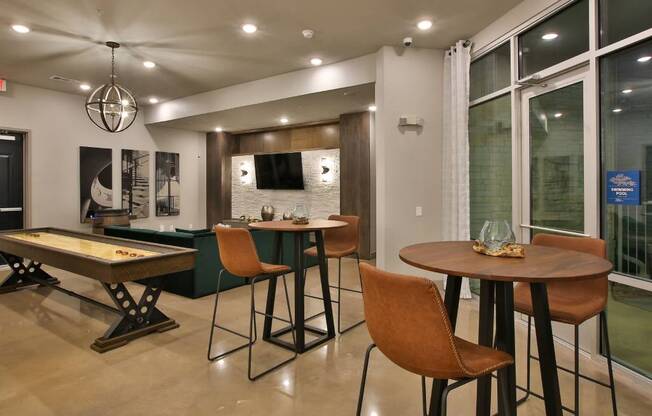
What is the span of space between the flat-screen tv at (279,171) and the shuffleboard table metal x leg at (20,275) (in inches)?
170

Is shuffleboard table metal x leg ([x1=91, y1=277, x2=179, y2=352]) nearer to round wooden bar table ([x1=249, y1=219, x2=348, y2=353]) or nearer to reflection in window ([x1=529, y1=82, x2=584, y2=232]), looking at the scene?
round wooden bar table ([x1=249, y1=219, x2=348, y2=353])

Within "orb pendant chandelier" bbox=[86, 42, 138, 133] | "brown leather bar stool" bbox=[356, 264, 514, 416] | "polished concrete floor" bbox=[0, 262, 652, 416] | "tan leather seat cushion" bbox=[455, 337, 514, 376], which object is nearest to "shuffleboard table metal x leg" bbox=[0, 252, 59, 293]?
"polished concrete floor" bbox=[0, 262, 652, 416]

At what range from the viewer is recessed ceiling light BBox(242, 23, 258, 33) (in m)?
4.13

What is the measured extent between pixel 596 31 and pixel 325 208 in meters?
5.42

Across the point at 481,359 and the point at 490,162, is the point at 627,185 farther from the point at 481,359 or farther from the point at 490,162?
the point at 481,359

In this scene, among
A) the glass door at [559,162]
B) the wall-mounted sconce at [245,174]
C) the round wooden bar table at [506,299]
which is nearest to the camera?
the round wooden bar table at [506,299]

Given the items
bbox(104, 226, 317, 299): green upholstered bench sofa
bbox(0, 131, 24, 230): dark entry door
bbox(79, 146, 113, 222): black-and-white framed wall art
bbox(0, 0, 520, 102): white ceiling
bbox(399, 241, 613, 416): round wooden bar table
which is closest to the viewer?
bbox(399, 241, 613, 416): round wooden bar table

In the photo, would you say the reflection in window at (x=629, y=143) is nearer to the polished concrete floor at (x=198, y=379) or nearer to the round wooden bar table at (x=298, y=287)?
the polished concrete floor at (x=198, y=379)

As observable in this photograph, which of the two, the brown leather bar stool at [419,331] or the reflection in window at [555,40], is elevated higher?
the reflection in window at [555,40]

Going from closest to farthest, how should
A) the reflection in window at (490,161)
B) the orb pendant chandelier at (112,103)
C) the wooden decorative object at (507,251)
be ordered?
the wooden decorative object at (507,251)
the reflection in window at (490,161)
the orb pendant chandelier at (112,103)

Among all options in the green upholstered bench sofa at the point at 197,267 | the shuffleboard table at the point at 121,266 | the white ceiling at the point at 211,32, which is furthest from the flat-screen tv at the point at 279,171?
the shuffleboard table at the point at 121,266

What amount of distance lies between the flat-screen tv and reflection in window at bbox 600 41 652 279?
5.70 metres

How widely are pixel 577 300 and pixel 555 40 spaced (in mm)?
2368

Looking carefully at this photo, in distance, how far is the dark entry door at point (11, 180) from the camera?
630cm
